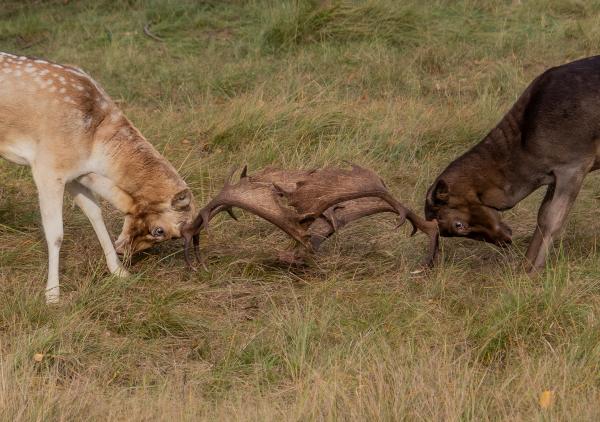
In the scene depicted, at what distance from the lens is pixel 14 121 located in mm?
6504

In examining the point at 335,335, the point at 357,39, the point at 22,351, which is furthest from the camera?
the point at 357,39

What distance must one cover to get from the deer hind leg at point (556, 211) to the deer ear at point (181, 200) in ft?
7.21

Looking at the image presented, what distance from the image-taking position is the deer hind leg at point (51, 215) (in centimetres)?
645

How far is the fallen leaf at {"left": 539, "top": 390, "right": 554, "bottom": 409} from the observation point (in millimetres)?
4568

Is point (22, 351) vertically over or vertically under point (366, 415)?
under

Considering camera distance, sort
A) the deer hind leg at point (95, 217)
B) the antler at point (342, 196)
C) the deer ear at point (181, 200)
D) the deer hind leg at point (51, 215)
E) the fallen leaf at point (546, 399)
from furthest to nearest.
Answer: the deer hind leg at point (95, 217) → the deer ear at point (181, 200) → the deer hind leg at point (51, 215) → the antler at point (342, 196) → the fallen leaf at point (546, 399)

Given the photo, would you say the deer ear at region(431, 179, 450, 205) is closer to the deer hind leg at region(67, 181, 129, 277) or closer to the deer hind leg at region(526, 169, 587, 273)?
the deer hind leg at region(526, 169, 587, 273)

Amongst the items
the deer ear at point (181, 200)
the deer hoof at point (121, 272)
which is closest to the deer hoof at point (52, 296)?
the deer hoof at point (121, 272)

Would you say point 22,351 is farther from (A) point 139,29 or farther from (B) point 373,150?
(A) point 139,29

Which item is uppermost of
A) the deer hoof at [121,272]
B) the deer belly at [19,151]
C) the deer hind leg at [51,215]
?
the deer belly at [19,151]

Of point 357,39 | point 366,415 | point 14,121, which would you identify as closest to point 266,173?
point 14,121

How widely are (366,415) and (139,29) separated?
8.54 metres

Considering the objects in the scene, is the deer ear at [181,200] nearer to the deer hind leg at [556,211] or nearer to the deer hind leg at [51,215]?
the deer hind leg at [51,215]

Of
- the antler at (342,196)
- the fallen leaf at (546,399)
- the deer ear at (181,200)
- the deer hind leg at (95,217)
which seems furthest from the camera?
the deer hind leg at (95,217)
